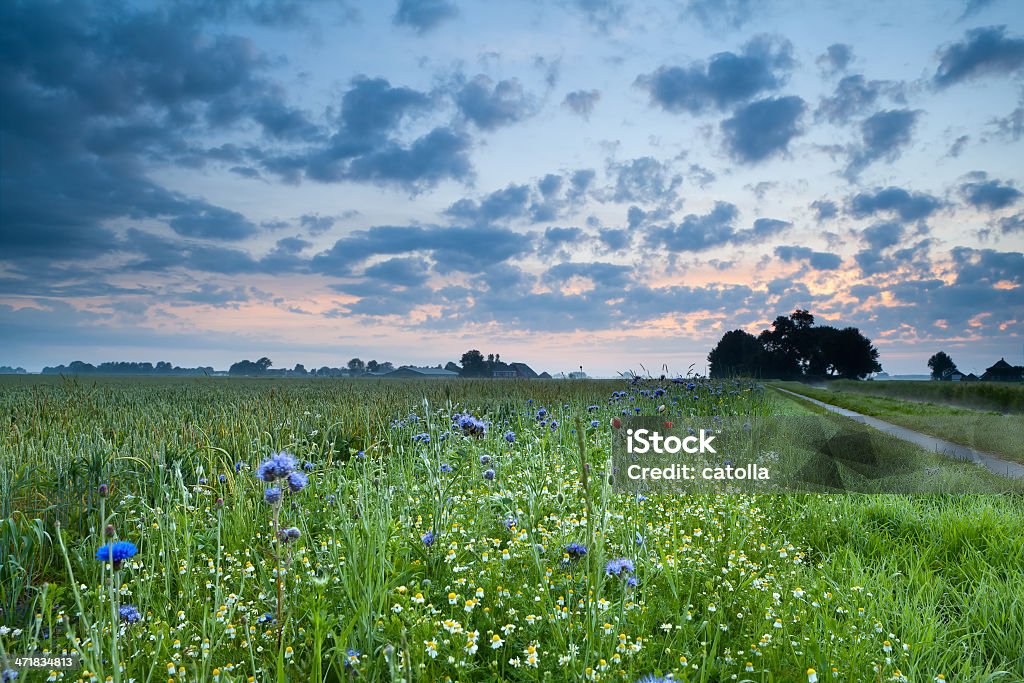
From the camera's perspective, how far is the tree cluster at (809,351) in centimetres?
6788

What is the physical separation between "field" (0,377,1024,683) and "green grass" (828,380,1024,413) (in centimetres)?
1372

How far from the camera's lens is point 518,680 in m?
3.08

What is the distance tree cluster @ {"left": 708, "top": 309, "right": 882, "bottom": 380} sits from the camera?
67.9 m

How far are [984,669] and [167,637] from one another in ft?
15.5

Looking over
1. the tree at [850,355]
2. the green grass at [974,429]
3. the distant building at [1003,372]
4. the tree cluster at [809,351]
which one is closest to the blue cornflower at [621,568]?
the green grass at [974,429]

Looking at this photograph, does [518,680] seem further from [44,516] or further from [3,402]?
[3,402]

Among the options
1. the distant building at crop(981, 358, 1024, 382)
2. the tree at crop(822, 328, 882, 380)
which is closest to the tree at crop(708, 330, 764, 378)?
the tree at crop(822, 328, 882, 380)

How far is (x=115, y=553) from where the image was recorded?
241cm

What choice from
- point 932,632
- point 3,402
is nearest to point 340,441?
point 932,632

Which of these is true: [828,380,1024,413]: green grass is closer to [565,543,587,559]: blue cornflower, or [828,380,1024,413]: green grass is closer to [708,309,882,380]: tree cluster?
[565,543,587,559]: blue cornflower

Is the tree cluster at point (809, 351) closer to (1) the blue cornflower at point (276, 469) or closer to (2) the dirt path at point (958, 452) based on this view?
(2) the dirt path at point (958, 452)

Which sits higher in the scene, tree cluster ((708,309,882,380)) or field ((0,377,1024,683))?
tree cluster ((708,309,882,380))

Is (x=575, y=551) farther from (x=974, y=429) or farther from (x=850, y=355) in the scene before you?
(x=850, y=355)

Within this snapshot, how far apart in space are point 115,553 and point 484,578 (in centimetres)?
196
